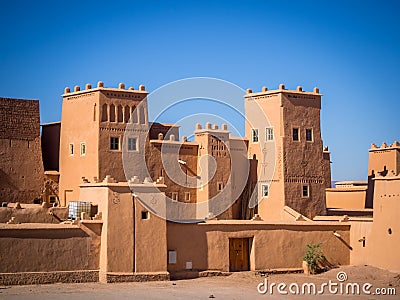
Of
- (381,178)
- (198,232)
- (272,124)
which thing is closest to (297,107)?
(272,124)

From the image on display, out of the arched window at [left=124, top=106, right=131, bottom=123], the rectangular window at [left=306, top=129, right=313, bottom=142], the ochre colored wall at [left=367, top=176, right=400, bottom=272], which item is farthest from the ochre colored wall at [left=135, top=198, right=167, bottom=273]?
the rectangular window at [left=306, top=129, right=313, bottom=142]

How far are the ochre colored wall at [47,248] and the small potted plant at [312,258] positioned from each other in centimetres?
990

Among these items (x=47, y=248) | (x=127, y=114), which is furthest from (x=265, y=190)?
(x=47, y=248)

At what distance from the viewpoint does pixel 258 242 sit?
1384 inches

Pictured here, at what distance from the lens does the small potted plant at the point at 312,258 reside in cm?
3559

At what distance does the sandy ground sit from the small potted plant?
0.52m

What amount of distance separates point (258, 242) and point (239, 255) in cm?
108

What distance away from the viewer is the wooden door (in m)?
35.2

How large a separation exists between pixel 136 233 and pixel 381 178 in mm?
11306

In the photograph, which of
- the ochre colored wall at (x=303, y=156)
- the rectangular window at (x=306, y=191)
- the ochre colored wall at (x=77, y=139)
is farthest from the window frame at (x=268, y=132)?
the ochre colored wall at (x=77, y=139)

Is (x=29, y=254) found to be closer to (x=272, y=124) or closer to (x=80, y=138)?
(x=80, y=138)

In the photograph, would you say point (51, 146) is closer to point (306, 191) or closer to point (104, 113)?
point (104, 113)

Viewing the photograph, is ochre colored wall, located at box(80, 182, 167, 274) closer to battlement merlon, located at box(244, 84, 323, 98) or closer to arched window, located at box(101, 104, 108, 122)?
arched window, located at box(101, 104, 108, 122)

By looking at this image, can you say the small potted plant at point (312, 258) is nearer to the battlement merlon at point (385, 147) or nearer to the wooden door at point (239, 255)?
the wooden door at point (239, 255)
